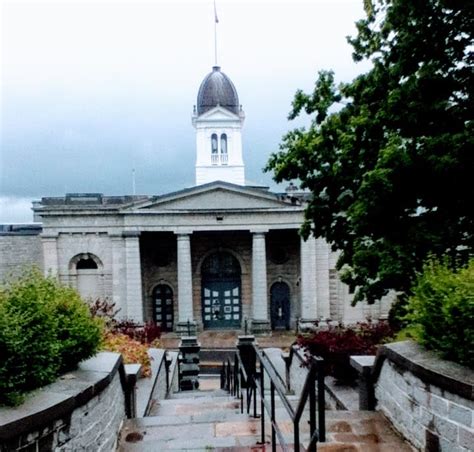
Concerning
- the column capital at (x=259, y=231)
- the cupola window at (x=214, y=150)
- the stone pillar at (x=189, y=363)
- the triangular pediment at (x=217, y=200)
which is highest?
the cupola window at (x=214, y=150)

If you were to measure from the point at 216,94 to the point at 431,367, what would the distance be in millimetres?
40339

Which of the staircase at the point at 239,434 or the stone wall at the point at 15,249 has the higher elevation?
the stone wall at the point at 15,249

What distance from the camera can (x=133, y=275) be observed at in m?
27.7

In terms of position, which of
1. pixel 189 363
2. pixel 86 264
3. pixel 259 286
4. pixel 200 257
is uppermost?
pixel 200 257

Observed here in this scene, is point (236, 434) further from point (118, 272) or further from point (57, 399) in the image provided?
point (118, 272)

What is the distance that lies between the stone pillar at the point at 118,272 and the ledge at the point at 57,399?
76.1 ft

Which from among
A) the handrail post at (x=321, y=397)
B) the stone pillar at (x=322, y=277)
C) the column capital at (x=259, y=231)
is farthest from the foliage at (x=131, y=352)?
the stone pillar at (x=322, y=277)

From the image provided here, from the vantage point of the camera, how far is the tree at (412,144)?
A: 373 inches

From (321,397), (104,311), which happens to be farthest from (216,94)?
(321,397)

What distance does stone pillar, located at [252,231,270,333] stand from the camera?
28094mm

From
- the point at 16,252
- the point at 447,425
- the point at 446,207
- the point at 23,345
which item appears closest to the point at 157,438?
the point at 23,345

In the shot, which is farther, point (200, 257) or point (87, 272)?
point (200, 257)

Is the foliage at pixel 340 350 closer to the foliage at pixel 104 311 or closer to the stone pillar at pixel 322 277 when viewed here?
the foliage at pixel 104 311

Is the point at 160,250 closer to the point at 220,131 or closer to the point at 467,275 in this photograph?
the point at 220,131
